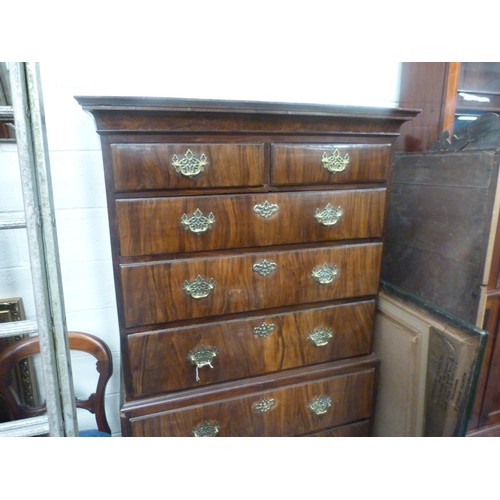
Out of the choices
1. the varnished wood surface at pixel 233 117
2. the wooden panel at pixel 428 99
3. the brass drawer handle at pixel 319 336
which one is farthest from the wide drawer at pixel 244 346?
the wooden panel at pixel 428 99

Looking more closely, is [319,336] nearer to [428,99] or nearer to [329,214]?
[329,214]

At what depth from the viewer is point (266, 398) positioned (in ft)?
3.49

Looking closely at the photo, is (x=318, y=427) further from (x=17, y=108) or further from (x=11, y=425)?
(x=17, y=108)

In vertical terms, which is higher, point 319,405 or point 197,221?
point 197,221

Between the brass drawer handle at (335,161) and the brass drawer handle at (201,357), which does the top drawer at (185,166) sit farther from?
the brass drawer handle at (201,357)

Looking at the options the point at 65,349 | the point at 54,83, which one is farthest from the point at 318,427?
the point at 54,83

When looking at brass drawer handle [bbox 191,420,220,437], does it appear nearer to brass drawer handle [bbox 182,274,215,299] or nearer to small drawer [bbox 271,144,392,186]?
brass drawer handle [bbox 182,274,215,299]

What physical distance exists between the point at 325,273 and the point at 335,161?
0.33 metres

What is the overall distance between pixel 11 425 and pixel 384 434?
1.15 metres

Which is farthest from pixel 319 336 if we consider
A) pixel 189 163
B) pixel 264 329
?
pixel 189 163

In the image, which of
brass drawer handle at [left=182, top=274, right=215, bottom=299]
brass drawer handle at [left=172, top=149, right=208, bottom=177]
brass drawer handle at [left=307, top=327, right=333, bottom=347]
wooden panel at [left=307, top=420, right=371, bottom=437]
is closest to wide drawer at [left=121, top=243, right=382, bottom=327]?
brass drawer handle at [left=182, top=274, right=215, bottom=299]

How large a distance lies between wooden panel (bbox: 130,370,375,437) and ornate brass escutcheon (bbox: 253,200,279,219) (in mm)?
552

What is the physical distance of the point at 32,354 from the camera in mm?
1132

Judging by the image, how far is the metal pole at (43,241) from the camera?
633 millimetres
